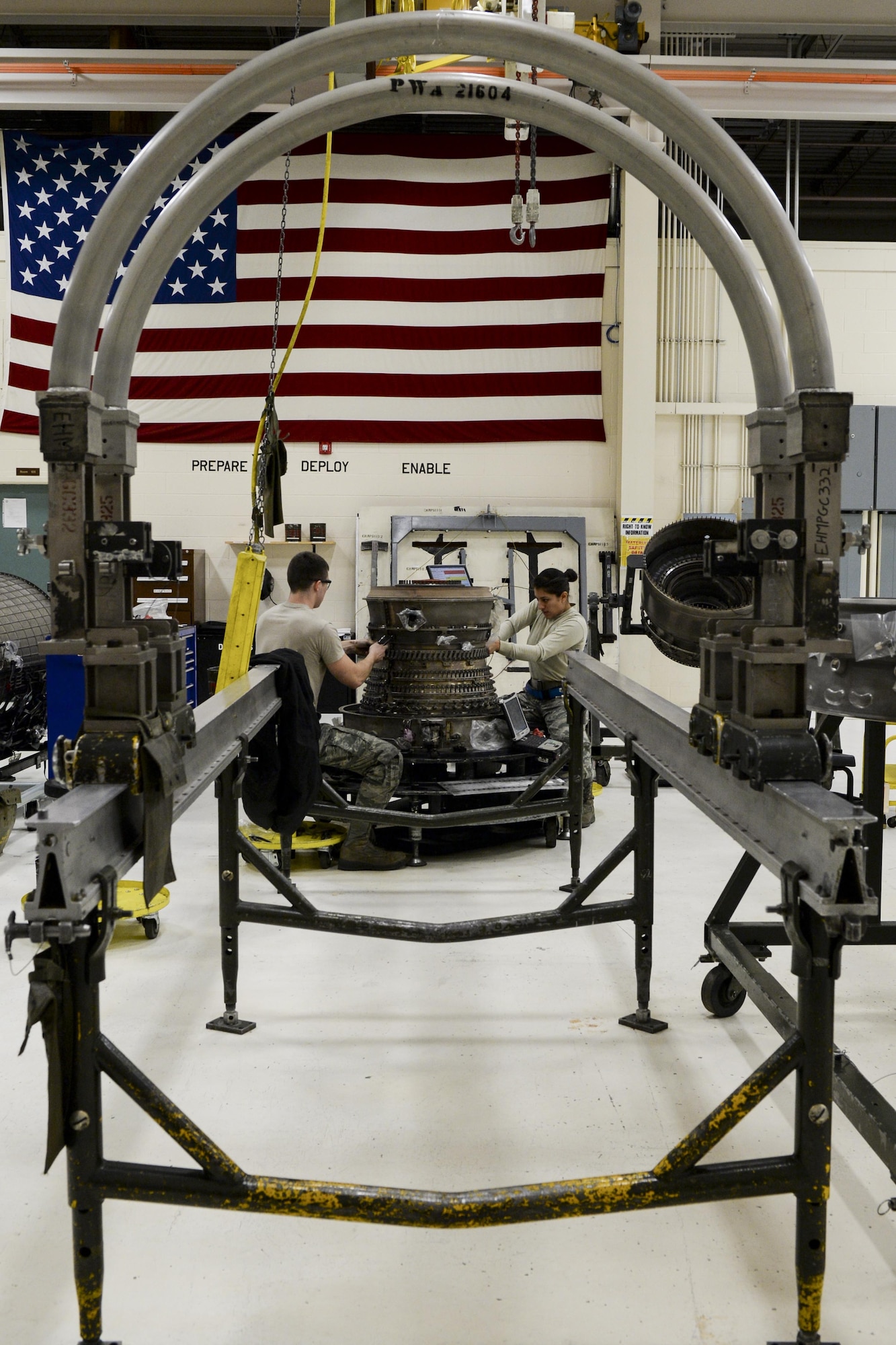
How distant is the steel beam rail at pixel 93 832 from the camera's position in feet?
4.47

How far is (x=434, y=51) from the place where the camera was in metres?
2.01

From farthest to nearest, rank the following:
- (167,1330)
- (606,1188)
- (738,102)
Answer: (738,102), (167,1330), (606,1188)

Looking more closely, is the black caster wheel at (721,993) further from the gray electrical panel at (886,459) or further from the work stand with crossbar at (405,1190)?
the gray electrical panel at (886,459)

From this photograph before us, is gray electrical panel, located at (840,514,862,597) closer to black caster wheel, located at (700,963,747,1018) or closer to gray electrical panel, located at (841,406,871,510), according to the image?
gray electrical panel, located at (841,406,871,510)

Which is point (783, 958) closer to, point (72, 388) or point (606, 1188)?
point (606, 1188)

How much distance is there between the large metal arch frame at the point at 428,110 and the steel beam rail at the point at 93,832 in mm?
714

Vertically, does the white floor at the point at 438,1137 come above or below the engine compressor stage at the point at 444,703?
below

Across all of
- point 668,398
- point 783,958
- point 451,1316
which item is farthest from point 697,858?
point 668,398

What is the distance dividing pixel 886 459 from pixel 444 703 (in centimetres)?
528

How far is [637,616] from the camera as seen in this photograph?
842 cm

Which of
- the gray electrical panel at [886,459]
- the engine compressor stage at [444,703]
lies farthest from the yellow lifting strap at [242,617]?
the gray electrical panel at [886,459]

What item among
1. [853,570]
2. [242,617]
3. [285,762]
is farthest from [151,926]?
[853,570]

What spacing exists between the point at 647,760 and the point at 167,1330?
1394 mm

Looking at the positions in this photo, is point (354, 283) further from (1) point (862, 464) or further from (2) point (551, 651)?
(2) point (551, 651)
